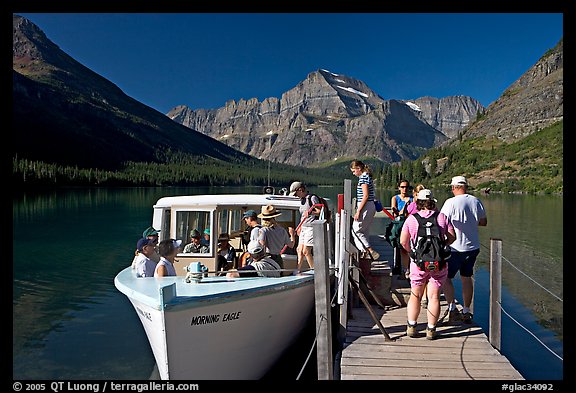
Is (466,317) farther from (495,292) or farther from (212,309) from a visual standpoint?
(212,309)

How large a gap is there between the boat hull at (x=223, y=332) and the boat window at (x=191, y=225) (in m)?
Result: 1.62

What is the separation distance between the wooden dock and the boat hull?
1335 mm

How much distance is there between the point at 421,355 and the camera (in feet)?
20.9

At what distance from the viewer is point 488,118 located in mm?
197250

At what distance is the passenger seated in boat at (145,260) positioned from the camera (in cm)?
762

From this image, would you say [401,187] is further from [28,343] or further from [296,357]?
[28,343]

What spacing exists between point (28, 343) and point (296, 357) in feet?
24.4

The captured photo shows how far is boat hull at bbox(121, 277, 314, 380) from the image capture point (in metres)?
6.22

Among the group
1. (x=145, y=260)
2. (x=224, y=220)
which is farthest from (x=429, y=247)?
(x=224, y=220)

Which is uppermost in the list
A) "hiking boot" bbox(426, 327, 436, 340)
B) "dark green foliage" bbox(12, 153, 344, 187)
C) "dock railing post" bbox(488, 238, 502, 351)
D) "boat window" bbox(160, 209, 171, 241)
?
"dark green foliage" bbox(12, 153, 344, 187)

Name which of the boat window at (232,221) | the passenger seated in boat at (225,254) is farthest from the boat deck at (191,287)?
the boat window at (232,221)

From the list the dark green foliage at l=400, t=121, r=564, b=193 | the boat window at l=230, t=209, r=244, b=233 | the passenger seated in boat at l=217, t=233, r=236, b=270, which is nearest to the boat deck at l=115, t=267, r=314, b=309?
the passenger seated in boat at l=217, t=233, r=236, b=270

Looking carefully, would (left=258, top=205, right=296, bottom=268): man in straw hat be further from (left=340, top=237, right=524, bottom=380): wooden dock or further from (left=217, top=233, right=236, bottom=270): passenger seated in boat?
(left=340, top=237, right=524, bottom=380): wooden dock

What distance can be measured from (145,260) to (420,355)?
4.86m
